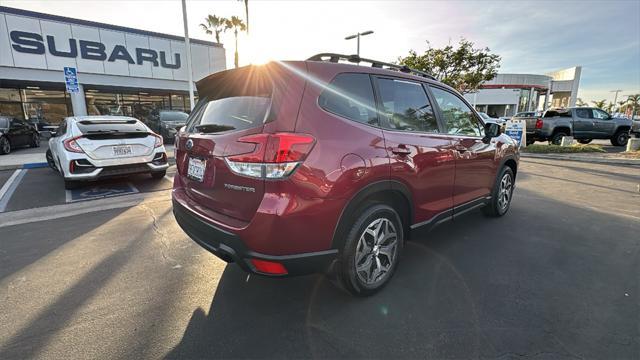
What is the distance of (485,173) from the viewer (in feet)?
13.2

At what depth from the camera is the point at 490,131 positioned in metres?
3.97

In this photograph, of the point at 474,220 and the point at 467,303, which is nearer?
the point at 467,303

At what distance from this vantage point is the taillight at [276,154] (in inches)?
80.7

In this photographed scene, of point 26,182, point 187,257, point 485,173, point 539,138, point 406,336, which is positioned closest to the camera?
point 406,336

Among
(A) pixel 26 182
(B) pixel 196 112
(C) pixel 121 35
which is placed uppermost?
(C) pixel 121 35

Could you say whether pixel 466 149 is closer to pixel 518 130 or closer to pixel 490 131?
pixel 490 131

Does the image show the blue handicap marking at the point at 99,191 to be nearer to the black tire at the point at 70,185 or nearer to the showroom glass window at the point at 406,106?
the black tire at the point at 70,185

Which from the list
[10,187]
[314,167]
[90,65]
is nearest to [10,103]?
[90,65]

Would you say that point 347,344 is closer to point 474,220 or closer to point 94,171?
point 474,220

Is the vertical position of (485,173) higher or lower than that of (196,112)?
lower

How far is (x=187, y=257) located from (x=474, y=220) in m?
3.84

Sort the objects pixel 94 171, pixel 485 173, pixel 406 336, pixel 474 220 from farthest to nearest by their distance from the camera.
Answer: pixel 94 171
pixel 474 220
pixel 485 173
pixel 406 336

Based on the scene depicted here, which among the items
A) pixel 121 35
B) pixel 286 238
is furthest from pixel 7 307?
pixel 121 35

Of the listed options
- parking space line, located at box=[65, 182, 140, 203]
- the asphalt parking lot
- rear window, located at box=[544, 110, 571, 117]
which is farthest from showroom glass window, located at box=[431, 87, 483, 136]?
rear window, located at box=[544, 110, 571, 117]
